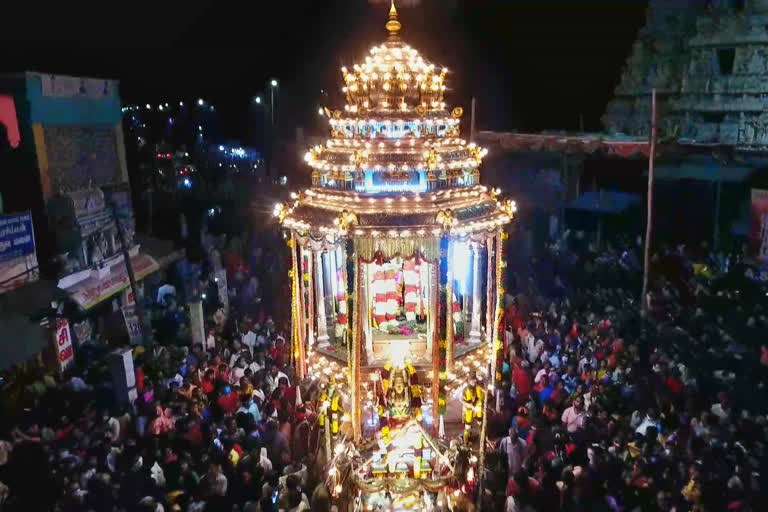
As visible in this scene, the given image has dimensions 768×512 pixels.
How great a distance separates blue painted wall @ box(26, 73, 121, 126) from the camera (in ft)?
44.3

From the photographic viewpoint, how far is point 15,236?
1134 cm

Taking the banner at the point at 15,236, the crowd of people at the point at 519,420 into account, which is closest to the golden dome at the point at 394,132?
the crowd of people at the point at 519,420

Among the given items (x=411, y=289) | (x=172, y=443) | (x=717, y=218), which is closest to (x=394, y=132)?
(x=411, y=289)

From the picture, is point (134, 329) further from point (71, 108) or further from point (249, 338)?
point (71, 108)

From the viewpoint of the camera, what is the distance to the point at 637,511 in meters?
6.63

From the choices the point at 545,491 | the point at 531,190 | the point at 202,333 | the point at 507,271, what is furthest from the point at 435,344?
the point at 531,190

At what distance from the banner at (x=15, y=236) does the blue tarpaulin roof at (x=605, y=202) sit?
1734 centimetres

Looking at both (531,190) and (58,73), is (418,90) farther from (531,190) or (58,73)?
(531,190)

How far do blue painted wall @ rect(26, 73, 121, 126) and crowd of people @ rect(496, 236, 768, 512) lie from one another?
10.8 m

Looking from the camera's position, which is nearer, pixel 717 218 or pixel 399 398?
pixel 399 398

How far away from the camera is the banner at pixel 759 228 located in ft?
46.6

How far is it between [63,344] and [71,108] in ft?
20.3

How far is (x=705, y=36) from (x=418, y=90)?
1611cm

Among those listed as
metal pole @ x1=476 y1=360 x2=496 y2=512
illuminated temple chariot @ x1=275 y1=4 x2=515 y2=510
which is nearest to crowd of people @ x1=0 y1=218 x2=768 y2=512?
metal pole @ x1=476 y1=360 x2=496 y2=512
